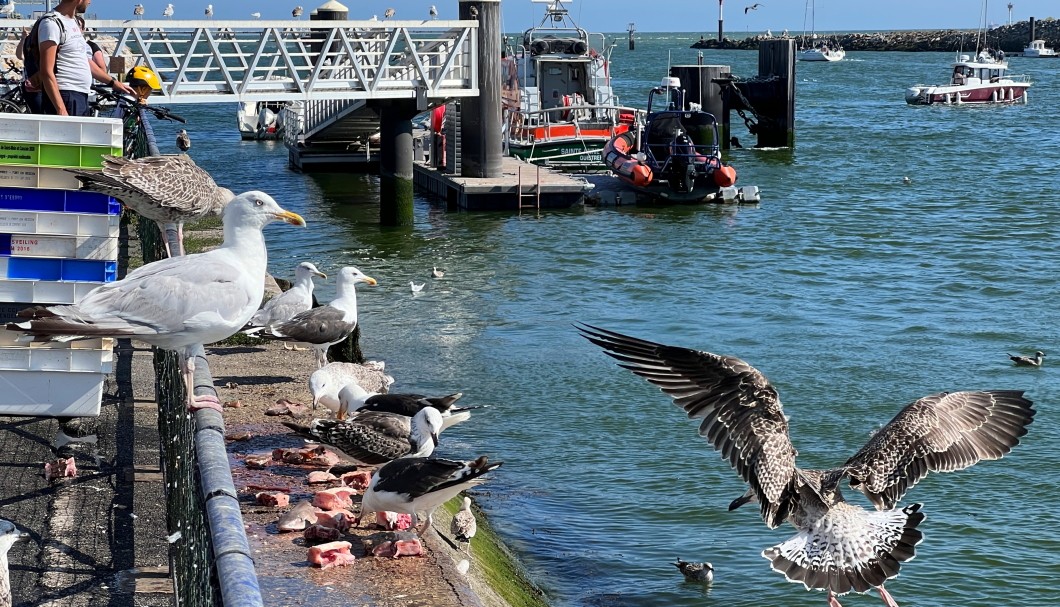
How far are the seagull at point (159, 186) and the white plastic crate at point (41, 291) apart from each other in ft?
1.71

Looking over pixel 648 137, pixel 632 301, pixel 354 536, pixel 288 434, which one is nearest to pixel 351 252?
pixel 632 301

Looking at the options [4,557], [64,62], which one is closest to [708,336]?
[64,62]

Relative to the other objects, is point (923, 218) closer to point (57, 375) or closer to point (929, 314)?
point (929, 314)

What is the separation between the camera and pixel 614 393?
13.4m

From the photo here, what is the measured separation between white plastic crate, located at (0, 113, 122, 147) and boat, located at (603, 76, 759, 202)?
2040 centimetres

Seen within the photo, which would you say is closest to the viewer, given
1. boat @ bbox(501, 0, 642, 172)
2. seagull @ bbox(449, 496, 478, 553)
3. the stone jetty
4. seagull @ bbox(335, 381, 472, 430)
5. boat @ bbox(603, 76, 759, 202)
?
seagull @ bbox(335, 381, 472, 430)

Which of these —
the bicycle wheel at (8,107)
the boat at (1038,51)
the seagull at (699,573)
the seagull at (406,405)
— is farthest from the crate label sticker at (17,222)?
the boat at (1038,51)

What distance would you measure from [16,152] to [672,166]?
833 inches

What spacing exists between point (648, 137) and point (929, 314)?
11.6 metres

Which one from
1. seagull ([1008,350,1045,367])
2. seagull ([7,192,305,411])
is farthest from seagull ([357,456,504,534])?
seagull ([1008,350,1045,367])

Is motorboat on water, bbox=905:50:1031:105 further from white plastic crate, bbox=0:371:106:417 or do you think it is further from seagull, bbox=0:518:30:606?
seagull, bbox=0:518:30:606

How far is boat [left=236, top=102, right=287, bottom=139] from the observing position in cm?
4244

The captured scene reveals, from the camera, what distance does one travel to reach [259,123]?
4253 cm

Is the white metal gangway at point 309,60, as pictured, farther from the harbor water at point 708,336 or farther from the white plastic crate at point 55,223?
the white plastic crate at point 55,223
